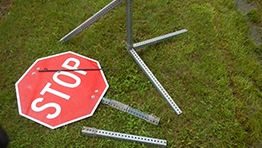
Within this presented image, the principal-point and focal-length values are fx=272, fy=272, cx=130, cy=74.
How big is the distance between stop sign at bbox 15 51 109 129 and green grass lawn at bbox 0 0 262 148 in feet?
0.24

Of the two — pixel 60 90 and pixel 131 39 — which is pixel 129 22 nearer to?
pixel 131 39

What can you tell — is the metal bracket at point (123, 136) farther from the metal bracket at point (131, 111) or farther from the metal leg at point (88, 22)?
the metal leg at point (88, 22)

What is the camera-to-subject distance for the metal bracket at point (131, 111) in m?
2.44

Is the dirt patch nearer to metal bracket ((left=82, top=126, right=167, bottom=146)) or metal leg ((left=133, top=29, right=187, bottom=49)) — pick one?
metal leg ((left=133, top=29, right=187, bottom=49))

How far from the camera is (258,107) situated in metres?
2.58

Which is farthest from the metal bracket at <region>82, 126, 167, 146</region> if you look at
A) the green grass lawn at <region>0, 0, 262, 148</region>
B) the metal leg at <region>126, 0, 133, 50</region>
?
the metal leg at <region>126, 0, 133, 50</region>

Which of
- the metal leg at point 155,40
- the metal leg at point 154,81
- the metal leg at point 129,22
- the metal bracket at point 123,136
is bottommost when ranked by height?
the metal bracket at point 123,136

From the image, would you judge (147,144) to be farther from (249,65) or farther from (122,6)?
(122,6)

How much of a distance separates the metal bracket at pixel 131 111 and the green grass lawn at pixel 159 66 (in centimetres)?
4

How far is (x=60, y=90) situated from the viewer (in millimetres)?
2588

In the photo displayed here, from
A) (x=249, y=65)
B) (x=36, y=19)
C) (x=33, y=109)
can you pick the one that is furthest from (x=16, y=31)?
(x=249, y=65)

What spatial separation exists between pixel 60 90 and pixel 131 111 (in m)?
0.71

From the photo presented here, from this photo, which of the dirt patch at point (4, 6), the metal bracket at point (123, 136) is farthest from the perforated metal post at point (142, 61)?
the dirt patch at point (4, 6)

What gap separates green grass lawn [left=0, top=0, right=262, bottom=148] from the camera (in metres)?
2.40
